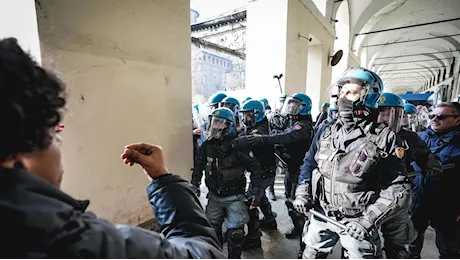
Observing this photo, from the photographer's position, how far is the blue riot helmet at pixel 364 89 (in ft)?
5.49

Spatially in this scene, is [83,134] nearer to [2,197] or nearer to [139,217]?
[139,217]

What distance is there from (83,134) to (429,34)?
1903 centimetres

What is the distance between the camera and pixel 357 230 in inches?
59.8

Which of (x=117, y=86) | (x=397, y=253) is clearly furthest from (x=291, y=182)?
(x=117, y=86)

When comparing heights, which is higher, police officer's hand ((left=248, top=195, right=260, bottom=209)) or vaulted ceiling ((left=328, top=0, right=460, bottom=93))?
vaulted ceiling ((left=328, top=0, right=460, bottom=93))

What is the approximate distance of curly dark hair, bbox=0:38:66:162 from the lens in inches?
17.3

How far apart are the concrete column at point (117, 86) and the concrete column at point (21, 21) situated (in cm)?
5

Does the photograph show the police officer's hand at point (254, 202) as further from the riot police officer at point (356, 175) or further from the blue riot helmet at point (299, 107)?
the blue riot helmet at point (299, 107)

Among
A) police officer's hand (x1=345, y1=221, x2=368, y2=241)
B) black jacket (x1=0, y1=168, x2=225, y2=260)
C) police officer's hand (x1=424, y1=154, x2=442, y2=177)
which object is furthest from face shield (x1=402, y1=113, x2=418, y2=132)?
black jacket (x1=0, y1=168, x2=225, y2=260)

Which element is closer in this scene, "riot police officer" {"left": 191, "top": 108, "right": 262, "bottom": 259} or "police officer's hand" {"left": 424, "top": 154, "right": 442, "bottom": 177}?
"police officer's hand" {"left": 424, "top": 154, "right": 442, "bottom": 177}

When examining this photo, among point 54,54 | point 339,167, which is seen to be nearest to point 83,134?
point 54,54

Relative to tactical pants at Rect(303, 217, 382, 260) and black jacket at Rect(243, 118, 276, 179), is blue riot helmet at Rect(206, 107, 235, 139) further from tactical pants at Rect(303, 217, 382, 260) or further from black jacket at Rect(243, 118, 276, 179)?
tactical pants at Rect(303, 217, 382, 260)

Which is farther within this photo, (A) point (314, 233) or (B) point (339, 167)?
(A) point (314, 233)

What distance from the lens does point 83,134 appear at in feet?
6.59
